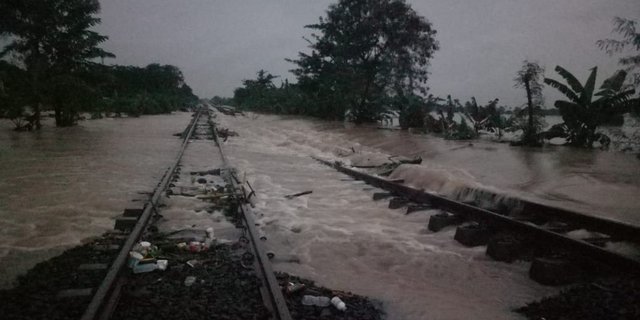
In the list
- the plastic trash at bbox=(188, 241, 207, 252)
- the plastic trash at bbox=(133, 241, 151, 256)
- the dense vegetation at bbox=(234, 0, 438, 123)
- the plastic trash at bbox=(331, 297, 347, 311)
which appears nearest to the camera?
the plastic trash at bbox=(331, 297, 347, 311)

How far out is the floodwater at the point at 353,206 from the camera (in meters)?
4.03

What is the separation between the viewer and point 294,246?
16.7 ft

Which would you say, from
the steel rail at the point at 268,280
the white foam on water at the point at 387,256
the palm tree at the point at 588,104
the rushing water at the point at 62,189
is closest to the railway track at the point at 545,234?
the white foam on water at the point at 387,256

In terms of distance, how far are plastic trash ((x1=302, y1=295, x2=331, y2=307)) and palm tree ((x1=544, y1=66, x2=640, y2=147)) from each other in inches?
571

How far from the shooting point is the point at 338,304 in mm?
3377

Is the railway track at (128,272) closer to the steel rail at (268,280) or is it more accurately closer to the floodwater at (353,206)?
the steel rail at (268,280)

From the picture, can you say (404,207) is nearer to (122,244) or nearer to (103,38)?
(122,244)

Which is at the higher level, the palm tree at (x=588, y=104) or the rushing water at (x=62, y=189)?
the palm tree at (x=588, y=104)

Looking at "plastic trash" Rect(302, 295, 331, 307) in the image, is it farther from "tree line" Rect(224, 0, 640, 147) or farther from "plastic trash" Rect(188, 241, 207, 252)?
"tree line" Rect(224, 0, 640, 147)

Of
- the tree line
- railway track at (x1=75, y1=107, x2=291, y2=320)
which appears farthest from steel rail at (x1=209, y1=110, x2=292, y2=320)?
the tree line

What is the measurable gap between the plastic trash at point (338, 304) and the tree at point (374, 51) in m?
23.2

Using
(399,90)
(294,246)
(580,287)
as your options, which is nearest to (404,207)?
(294,246)

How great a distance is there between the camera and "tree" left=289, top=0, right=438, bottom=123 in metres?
25.1

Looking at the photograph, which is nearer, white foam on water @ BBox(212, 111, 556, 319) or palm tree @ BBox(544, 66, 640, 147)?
white foam on water @ BBox(212, 111, 556, 319)
